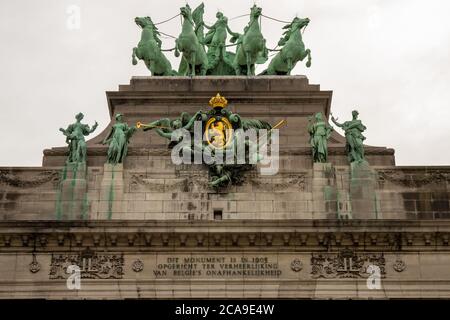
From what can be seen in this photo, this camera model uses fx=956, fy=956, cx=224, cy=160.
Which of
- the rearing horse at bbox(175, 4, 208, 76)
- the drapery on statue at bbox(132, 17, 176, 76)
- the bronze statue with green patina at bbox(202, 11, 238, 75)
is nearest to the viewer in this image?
the rearing horse at bbox(175, 4, 208, 76)

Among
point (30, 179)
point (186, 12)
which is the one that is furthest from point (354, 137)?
point (30, 179)

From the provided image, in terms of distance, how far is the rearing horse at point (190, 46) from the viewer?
37.1 m

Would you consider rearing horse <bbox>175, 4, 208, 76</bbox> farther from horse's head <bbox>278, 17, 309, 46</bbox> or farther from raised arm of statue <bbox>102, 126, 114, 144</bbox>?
raised arm of statue <bbox>102, 126, 114, 144</bbox>

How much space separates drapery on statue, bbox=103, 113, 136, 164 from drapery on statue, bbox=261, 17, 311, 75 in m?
7.53

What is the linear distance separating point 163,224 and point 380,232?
6.96 m

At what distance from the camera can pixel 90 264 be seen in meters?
30.7

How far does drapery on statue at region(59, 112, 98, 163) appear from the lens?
3288cm

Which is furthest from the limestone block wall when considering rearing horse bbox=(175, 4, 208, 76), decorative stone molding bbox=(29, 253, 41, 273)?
rearing horse bbox=(175, 4, 208, 76)

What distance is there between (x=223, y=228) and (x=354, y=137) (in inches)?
235

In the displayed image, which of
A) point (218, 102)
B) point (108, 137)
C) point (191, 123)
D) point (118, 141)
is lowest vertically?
point (118, 141)

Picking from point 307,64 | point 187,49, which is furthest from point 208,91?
point 307,64

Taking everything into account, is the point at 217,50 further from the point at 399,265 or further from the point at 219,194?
the point at 399,265

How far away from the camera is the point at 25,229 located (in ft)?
100
